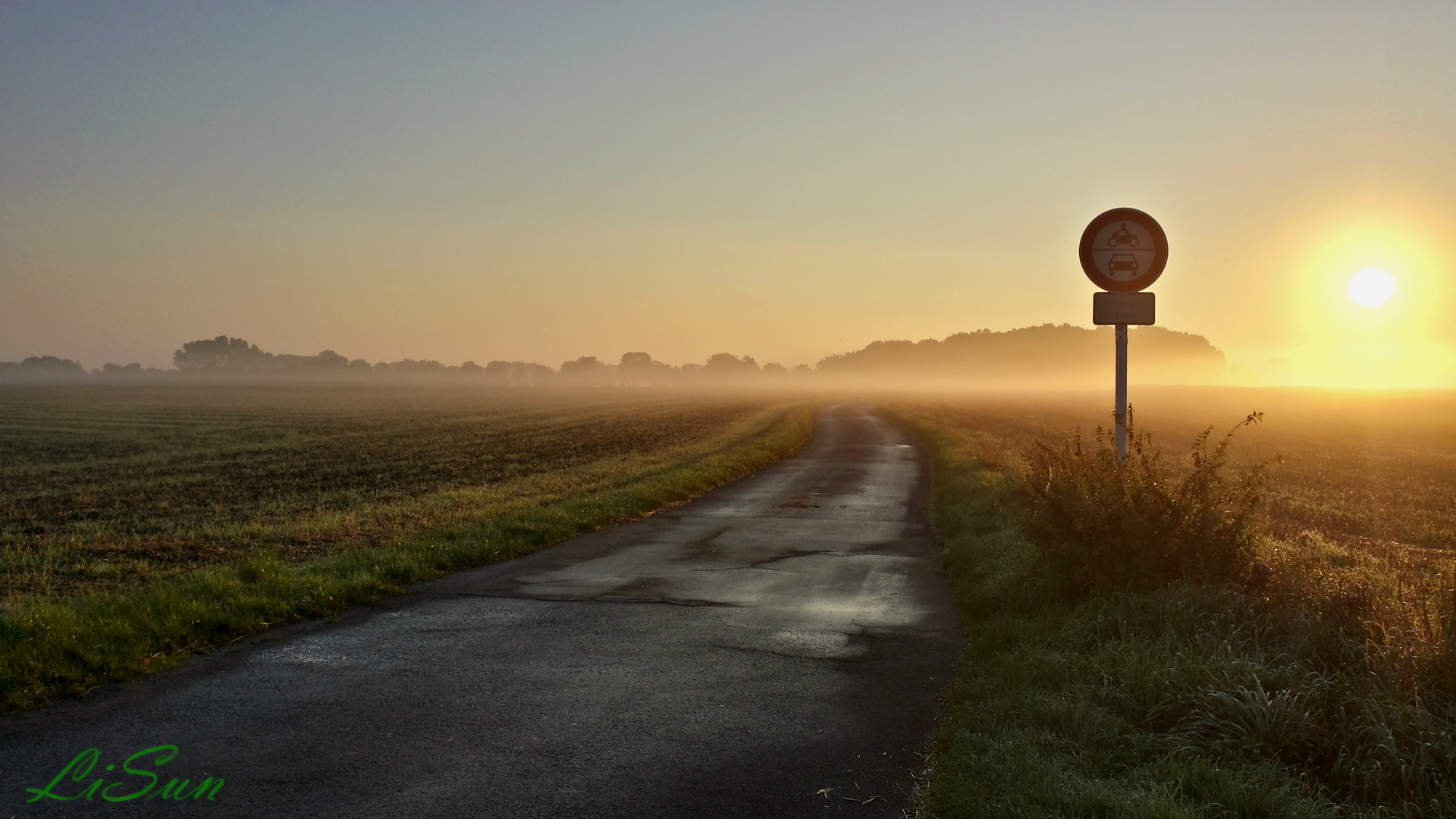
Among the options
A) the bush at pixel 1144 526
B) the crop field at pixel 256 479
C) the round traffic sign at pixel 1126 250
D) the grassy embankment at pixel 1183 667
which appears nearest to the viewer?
the grassy embankment at pixel 1183 667

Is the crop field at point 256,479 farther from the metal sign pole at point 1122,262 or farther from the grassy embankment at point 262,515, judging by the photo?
the metal sign pole at point 1122,262

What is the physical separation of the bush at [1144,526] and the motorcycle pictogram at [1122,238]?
2.09 metres

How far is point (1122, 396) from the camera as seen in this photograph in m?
8.70

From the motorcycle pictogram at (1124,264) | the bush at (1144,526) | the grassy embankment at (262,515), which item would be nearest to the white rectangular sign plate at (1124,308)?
the motorcycle pictogram at (1124,264)

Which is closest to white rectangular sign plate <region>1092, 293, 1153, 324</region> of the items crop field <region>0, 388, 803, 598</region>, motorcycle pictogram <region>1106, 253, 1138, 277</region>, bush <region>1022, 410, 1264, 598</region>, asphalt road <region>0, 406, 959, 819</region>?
motorcycle pictogram <region>1106, 253, 1138, 277</region>

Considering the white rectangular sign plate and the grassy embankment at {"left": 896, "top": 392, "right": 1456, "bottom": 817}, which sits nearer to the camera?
the grassy embankment at {"left": 896, "top": 392, "right": 1456, "bottom": 817}

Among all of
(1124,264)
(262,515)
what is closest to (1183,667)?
(1124,264)

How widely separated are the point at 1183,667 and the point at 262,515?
671 inches

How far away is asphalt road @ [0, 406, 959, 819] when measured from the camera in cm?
448

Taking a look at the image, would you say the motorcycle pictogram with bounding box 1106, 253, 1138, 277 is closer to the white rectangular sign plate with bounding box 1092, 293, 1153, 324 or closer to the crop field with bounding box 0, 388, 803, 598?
the white rectangular sign plate with bounding box 1092, 293, 1153, 324

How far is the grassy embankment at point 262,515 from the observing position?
24.0 feet

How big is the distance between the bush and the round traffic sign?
1.74m
